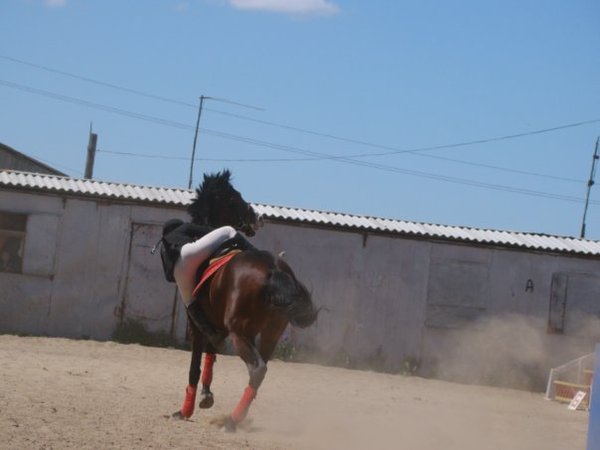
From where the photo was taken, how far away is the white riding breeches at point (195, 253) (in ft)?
31.2

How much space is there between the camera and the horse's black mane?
10148 millimetres

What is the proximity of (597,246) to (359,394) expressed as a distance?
9.80 meters

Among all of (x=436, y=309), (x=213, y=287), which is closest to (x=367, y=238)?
(x=436, y=309)

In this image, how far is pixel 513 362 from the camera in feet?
66.3

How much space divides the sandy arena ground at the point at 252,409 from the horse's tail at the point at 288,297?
1140 mm

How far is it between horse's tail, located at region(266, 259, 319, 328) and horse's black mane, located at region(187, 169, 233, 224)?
5.38ft

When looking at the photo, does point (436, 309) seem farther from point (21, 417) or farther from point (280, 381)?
point (21, 417)

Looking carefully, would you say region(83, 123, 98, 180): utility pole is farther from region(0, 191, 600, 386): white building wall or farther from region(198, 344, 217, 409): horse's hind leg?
region(198, 344, 217, 409): horse's hind leg

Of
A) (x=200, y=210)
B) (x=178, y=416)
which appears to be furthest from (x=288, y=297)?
(x=200, y=210)

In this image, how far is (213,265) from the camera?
30.7 ft

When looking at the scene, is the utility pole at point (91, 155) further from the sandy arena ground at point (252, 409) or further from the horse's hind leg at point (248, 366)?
the horse's hind leg at point (248, 366)

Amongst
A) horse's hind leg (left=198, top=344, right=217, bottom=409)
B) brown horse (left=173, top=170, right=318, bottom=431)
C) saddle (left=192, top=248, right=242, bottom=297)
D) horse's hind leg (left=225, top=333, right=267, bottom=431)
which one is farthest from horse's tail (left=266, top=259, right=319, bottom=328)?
Answer: horse's hind leg (left=198, top=344, right=217, bottom=409)

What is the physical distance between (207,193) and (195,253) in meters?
0.92

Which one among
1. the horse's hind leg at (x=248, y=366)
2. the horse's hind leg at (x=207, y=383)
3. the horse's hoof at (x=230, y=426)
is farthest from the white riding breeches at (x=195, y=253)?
the horse's hoof at (x=230, y=426)
